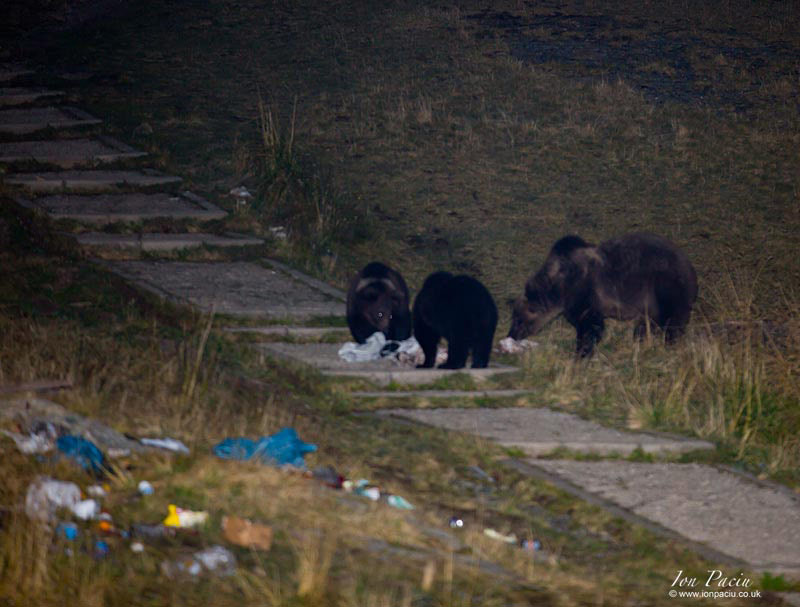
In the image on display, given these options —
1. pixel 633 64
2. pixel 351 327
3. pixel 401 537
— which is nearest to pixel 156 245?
pixel 351 327

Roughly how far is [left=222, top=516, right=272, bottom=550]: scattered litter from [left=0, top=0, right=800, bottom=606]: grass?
7cm

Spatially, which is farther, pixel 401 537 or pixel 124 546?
pixel 401 537

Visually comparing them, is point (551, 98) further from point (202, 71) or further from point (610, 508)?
point (610, 508)

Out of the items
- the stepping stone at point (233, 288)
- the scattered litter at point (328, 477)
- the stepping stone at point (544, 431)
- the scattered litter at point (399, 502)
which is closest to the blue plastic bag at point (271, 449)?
the scattered litter at point (328, 477)

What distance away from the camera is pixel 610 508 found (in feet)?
18.3

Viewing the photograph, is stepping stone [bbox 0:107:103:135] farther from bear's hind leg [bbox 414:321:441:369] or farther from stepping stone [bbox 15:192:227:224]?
bear's hind leg [bbox 414:321:441:369]

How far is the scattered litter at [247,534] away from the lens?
434cm

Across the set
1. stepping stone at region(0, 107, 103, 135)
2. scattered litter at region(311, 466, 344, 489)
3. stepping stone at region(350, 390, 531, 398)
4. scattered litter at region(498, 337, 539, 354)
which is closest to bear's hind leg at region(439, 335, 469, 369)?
scattered litter at region(498, 337, 539, 354)

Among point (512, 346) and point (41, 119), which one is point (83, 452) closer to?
point (512, 346)

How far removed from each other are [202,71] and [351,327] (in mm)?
9872

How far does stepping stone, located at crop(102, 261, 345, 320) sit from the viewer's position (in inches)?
336

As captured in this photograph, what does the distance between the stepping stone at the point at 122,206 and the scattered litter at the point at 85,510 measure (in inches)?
235

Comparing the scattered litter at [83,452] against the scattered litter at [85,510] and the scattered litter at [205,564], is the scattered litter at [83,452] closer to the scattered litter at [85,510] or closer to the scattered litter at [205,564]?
the scattered litter at [85,510]

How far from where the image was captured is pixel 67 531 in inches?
164
